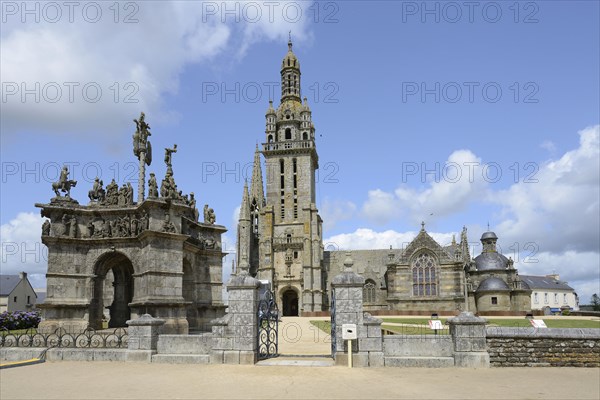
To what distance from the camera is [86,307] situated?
21.2m

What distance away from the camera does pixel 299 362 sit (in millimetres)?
13938

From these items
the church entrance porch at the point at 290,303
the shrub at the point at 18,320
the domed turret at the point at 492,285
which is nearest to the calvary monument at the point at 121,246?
the shrub at the point at 18,320

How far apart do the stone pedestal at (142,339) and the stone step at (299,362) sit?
132 inches

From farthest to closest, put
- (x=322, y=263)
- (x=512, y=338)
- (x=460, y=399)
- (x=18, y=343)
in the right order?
1. (x=322, y=263)
2. (x=18, y=343)
3. (x=512, y=338)
4. (x=460, y=399)


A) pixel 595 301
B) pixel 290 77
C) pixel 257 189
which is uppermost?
pixel 290 77

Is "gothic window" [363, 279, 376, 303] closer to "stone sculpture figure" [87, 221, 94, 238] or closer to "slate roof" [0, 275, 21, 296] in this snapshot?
"stone sculpture figure" [87, 221, 94, 238]

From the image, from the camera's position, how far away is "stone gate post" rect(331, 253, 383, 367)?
13430 millimetres

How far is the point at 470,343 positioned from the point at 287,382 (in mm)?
5335

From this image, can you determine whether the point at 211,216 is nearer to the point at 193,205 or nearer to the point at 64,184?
the point at 193,205

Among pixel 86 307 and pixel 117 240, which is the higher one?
pixel 117 240

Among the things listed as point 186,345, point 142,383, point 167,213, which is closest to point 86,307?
point 167,213

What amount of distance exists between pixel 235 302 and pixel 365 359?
4.12m

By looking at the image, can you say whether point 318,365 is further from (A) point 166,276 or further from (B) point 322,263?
(B) point 322,263

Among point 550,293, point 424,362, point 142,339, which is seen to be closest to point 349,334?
point 424,362
